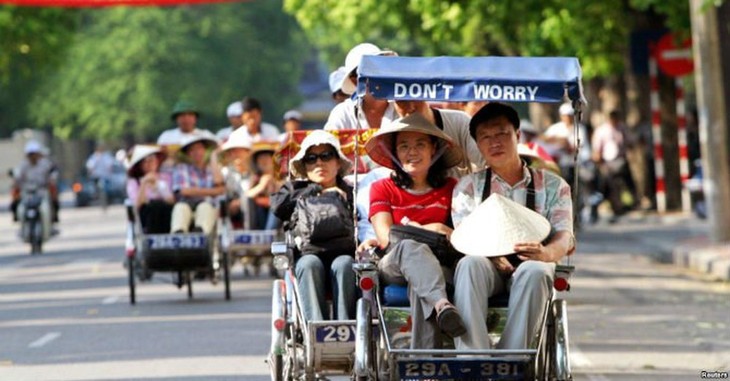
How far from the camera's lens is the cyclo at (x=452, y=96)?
9672 millimetres

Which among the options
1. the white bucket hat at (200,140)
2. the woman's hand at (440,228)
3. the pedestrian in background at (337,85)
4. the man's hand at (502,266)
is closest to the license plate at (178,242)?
the white bucket hat at (200,140)

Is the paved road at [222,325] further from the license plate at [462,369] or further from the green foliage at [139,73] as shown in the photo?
the green foliage at [139,73]

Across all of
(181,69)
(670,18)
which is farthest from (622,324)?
(181,69)

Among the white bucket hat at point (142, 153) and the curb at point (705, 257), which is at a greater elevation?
the white bucket hat at point (142, 153)

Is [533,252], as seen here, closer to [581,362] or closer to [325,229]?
[325,229]

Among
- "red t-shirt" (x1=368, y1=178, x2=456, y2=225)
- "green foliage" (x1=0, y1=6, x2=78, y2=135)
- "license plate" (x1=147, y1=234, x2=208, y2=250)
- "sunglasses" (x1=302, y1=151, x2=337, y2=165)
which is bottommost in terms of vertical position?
"red t-shirt" (x1=368, y1=178, x2=456, y2=225)

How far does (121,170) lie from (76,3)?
2729 cm

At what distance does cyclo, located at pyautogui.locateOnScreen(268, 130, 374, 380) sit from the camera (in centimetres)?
1020

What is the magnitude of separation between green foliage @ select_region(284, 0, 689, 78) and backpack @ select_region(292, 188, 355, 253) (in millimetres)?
16234

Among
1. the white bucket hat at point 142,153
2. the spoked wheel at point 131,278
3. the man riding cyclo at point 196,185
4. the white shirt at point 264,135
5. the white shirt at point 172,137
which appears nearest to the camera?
the spoked wheel at point 131,278

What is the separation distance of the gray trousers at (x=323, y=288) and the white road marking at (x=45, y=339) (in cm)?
545

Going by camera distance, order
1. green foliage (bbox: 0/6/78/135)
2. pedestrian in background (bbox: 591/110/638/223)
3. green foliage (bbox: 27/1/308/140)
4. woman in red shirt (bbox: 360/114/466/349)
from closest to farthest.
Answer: woman in red shirt (bbox: 360/114/466/349), pedestrian in background (bbox: 591/110/638/223), green foliage (bbox: 0/6/78/135), green foliage (bbox: 27/1/308/140)

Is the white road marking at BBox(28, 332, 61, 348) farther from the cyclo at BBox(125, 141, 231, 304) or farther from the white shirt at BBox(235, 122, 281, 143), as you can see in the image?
the white shirt at BBox(235, 122, 281, 143)

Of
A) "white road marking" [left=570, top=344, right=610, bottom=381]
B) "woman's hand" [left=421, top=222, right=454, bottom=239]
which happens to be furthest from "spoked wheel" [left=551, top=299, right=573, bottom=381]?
"white road marking" [left=570, top=344, right=610, bottom=381]
